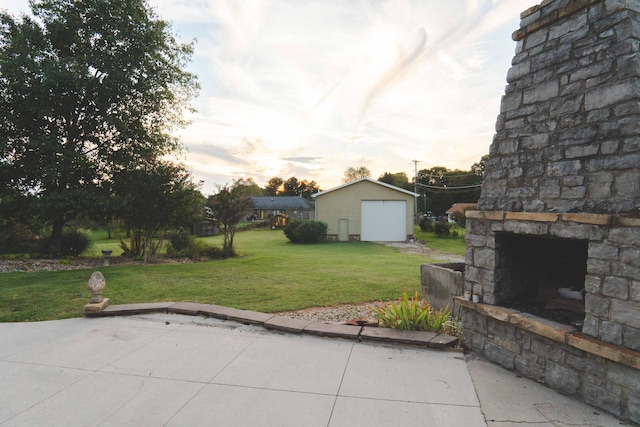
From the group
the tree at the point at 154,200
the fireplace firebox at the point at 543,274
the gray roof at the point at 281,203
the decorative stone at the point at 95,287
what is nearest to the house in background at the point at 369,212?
the tree at the point at 154,200

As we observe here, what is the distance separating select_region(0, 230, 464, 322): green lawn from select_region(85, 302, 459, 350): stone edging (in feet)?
2.02

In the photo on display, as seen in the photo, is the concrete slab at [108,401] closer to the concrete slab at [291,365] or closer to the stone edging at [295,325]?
the concrete slab at [291,365]

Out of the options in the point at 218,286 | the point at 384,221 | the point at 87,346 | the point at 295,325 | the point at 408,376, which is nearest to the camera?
the point at 408,376

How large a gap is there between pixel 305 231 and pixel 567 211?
16024 millimetres

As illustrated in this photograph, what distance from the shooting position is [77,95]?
10875 mm

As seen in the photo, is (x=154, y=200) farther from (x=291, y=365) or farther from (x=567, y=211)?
(x=567, y=211)

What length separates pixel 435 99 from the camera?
8.99 metres

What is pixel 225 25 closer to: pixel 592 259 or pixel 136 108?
pixel 136 108

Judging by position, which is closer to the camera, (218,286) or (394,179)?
(218,286)

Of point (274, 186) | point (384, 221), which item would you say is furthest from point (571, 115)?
point (274, 186)

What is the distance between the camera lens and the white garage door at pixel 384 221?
19.9 m

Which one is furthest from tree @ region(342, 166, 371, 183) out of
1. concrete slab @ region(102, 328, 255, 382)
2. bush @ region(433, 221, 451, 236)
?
concrete slab @ region(102, 328, 255, 382)

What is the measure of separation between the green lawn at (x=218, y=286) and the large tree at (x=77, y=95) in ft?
12.6

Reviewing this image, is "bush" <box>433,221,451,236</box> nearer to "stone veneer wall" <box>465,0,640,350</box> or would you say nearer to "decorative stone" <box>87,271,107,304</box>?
"stone veneer wall" <box>465,0,640,350</box>
